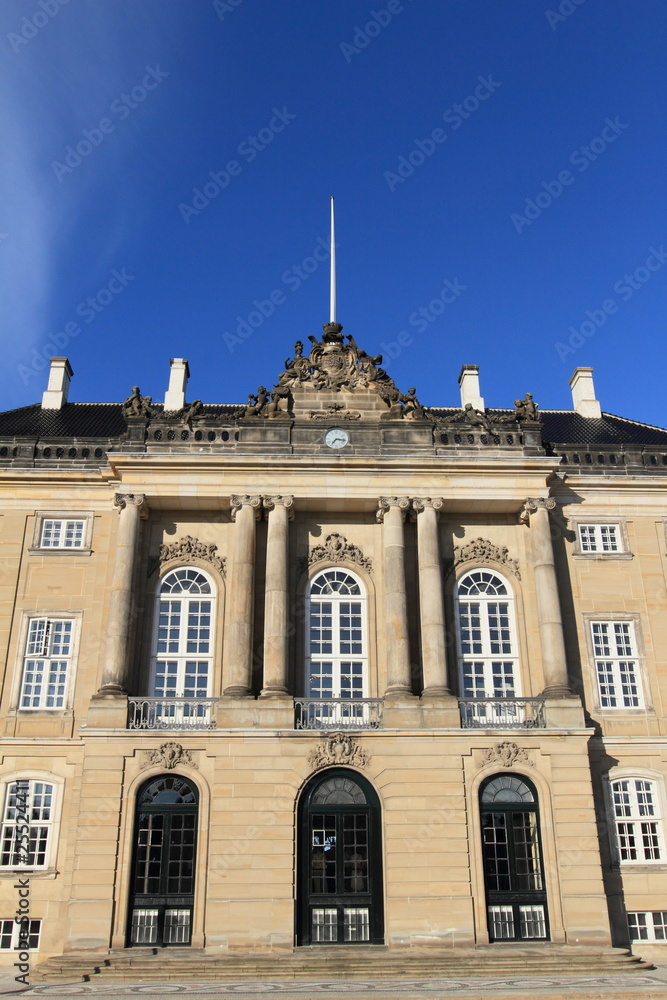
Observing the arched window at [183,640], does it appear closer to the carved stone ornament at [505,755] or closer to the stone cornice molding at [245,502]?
the stone cornice molding at [245,502]

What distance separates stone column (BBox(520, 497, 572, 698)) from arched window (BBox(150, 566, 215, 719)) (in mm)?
8836

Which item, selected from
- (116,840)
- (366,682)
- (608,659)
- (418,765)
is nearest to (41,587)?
(116,840)

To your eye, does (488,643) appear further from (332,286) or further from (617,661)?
(332,286)

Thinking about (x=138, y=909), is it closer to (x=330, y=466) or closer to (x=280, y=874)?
(x=280, y=874)

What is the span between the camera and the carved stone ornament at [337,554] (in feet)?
85.0

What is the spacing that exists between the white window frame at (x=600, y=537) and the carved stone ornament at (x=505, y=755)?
638 cm

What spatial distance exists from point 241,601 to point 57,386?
45.0ft

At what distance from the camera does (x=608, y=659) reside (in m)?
25.6

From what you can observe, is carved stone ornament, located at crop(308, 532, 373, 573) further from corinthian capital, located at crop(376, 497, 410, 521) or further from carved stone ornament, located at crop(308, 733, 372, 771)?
carved stone ornament, located at crop(308, 733, 372, 771)

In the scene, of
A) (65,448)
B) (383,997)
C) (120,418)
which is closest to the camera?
(383,997)

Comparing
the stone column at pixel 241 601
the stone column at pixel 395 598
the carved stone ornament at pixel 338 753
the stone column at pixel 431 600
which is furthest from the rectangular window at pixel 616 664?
the stone column at pixel 241 601

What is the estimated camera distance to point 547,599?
24844 mm

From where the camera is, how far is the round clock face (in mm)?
26219

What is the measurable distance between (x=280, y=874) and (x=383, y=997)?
5.19 m
